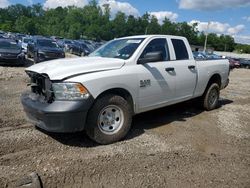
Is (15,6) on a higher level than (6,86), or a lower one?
higher

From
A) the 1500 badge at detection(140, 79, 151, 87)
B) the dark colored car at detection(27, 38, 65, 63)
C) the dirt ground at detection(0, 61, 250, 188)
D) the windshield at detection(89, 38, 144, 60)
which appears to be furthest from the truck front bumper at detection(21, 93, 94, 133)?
the dark colored car at detection(27, 38, 65, 63)

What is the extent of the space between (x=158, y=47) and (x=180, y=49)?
835 millimetres

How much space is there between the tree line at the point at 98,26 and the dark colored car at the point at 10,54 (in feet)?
284

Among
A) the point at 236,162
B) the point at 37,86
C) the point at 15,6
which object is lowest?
the point at 236,162

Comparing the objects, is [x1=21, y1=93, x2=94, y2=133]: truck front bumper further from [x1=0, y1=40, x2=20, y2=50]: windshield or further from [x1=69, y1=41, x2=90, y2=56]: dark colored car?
[x1=69, y1=41, x2=90, y2=56]: dark colored car

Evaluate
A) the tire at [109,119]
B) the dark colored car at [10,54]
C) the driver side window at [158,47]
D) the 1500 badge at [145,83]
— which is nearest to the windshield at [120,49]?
the driver side window at [158,47]

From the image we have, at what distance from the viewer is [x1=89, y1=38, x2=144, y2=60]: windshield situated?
19.5 ft

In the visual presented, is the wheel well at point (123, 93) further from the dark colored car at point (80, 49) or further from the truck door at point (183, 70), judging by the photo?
the dark colored car at point (80, 49)

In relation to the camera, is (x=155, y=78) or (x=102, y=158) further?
(x=155, y=78)

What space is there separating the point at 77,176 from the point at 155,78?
2.61 m

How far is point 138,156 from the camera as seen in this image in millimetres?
4953

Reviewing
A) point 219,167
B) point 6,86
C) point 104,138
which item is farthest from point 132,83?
point 6,86

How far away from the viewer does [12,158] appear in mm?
4617

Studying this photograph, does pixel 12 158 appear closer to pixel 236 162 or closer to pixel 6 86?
pixel 236 162
